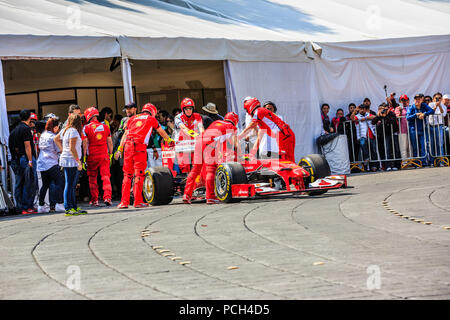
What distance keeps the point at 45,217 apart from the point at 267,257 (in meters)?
6.62

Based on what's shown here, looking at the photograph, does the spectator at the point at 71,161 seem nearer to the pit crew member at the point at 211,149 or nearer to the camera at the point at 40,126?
the pit crew member at the point at 211,149

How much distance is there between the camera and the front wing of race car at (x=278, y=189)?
40.1 feet

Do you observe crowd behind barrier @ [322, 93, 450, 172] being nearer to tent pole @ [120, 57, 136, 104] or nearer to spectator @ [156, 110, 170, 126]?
spectator @ [156, 110, 170, 126]

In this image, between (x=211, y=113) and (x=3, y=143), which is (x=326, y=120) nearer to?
(x=211, y=113)

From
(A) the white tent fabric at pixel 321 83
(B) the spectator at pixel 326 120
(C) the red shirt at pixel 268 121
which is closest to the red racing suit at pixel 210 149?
(C) the red shirt at pixel 268 121

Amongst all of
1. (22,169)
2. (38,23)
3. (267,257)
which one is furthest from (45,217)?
(267,257)

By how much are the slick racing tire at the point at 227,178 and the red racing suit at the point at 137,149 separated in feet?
4.43

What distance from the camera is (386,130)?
19.4 m

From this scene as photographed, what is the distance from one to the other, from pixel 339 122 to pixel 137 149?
26.6 feet

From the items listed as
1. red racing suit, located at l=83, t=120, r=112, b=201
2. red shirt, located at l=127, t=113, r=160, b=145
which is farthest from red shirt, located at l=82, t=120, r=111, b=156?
red shirt, located at l=127, t=113, r=160, b=145

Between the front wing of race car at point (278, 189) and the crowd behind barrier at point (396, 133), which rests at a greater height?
the crowd behind barrier at point (396, 133)

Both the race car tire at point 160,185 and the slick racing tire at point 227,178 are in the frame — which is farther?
the race car tire at point 160,185

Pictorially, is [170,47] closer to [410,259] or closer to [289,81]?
[289,81]

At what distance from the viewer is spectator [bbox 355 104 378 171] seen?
1942 cm
